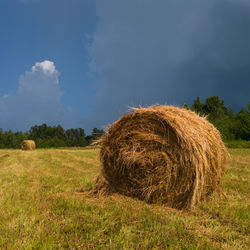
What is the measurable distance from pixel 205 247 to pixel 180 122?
2200 millimetres

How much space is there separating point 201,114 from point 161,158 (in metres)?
38.5

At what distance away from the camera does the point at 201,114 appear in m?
40.3

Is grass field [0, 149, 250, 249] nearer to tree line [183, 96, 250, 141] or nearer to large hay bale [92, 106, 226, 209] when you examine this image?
large hay bale [92, 106, 226, 209]

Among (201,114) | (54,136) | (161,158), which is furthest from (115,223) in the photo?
(54,136)

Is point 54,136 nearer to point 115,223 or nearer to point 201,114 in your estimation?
point 201,114

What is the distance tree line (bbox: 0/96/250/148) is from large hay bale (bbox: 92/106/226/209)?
78 centimetres

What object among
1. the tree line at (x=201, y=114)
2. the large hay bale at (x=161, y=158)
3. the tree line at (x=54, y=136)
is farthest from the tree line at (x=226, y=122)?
the tree line at (x=54, y=136)

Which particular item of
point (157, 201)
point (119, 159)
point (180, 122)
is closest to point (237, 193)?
point (157, 201)

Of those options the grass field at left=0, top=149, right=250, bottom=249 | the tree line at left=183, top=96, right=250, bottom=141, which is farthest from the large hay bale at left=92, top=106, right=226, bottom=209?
the tree line at left=183, top=96, right=250, bottom=141

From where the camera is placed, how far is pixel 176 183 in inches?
166

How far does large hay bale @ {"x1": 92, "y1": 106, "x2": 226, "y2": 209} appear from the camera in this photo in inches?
159

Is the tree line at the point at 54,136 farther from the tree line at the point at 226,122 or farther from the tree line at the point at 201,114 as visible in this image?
the tree line at the point at 226,122

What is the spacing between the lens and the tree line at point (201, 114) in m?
33.6

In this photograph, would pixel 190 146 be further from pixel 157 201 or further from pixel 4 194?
→ pixel 4 194
